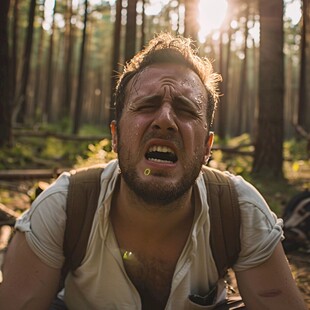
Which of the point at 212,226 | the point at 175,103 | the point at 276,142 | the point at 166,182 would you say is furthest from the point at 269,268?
the point at 276,142

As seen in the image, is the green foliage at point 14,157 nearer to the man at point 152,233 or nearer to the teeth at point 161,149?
the man at point 152,233

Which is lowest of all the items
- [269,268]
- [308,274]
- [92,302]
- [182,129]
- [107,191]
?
[308,274]

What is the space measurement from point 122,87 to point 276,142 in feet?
25.1

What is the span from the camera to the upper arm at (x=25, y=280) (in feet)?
7.00

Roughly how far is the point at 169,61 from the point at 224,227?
1.03 meters

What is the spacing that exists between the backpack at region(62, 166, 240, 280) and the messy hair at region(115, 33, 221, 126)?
0.43 meters

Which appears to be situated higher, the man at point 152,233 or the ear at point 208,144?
the ear at point 208,144

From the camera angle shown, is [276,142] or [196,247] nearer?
[196,247]

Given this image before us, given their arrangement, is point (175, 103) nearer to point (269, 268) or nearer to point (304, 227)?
point (269, 268)

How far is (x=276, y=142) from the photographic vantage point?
9719 mm

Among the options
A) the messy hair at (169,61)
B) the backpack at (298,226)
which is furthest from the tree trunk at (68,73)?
the messy hair at (169,61)

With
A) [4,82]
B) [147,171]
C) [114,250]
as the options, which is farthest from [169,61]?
[4,82]

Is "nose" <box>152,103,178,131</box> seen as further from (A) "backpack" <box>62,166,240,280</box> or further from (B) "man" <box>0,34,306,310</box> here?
(A) "backpack" <box>62,166,240,280</box>

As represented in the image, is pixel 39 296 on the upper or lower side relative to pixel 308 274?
upper
